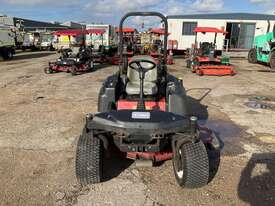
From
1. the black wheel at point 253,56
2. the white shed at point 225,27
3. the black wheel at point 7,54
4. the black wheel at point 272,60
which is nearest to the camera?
the black wheel at point 272,60

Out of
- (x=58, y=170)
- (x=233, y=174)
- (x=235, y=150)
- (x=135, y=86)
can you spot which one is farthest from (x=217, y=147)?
(x=58, y=170)

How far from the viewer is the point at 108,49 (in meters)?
20.0

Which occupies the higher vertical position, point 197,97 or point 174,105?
point 174,105

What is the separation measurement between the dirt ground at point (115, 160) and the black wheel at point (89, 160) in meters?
0.17

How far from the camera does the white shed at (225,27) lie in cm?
2509

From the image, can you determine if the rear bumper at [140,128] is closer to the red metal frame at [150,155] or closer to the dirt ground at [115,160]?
the red metal frame at [150,155]

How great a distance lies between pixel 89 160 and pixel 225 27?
82.5 feet

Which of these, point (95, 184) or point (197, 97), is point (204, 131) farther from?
point (197, 97)

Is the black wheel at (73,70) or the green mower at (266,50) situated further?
the green mower at (266,50)

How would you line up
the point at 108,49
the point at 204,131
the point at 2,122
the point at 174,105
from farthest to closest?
the point at 108,49, the point at 2,122, the point at 204,131, the point at 174,105

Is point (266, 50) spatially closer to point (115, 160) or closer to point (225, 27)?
point (225, 27)

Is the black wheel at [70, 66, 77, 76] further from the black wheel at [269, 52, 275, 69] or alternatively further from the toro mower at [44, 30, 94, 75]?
the black wheel at [269, 52, 275, 69]

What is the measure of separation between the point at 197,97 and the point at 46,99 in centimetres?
437

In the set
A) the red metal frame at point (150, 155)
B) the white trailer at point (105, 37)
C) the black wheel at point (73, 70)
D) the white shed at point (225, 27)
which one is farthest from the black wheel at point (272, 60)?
the red metal frame at point (150, 155)
